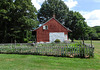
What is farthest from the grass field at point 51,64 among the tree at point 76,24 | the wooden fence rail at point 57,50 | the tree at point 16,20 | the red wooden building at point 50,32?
the tree at point 76,24

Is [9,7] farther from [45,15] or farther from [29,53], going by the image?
[45,15]

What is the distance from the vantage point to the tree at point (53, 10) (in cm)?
4873

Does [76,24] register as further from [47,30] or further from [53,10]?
[47,30]

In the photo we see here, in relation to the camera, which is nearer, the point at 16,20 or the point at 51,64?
the point at 51,64

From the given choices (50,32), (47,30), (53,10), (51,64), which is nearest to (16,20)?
(47,30)

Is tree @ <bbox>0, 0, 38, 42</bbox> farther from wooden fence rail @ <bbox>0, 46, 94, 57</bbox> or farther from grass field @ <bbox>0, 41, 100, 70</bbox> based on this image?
grass field @ <bbox>0, 41, 100, 70</bbox>

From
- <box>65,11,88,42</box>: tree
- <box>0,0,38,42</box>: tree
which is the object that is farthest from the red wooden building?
<box>65,11,88,42</box>: tree

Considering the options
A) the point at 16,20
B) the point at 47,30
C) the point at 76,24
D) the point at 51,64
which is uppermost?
the point at 76,24

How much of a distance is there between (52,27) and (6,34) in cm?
1335

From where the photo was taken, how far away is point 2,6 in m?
28.2

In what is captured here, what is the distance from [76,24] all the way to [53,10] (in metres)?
14.3

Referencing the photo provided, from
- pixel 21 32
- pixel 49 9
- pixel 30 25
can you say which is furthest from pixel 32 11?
pixel 49 9

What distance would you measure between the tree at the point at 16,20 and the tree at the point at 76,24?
1985 centimetres

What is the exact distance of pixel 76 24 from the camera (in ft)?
135
